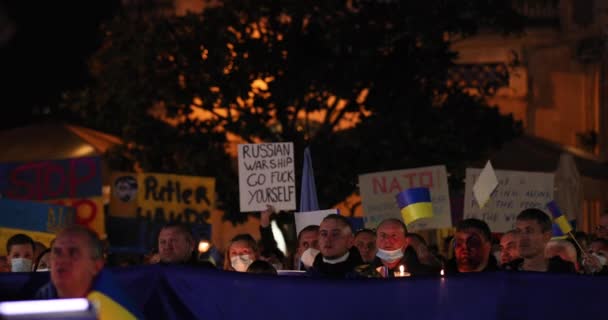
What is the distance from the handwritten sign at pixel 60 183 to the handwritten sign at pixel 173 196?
55 cm

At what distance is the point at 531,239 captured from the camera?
812 centimetres

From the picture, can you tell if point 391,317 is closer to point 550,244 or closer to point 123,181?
point 550,244

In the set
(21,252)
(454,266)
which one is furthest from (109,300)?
(21,252)

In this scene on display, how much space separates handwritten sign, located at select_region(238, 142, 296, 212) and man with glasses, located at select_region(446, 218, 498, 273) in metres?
4.36

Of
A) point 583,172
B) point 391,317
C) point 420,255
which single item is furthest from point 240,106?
point 391,317

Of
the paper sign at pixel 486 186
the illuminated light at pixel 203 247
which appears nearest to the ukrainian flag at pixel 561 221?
the paper sign at pixel 486 186

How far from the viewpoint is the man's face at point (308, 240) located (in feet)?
31.0

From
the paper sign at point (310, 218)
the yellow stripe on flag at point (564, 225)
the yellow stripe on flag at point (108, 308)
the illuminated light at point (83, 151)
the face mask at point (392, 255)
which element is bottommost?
the yellow stripe on flag at point (108, 308)

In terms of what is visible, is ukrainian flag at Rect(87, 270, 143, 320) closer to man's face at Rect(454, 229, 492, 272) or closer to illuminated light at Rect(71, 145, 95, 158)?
man's face at Rect(454, 229, 492, 272)

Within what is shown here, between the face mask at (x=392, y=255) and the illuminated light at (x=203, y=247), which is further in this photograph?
the illuminated light at (x=203, y=247)

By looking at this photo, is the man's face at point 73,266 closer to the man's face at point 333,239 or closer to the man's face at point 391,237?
the man's face at point 333,239

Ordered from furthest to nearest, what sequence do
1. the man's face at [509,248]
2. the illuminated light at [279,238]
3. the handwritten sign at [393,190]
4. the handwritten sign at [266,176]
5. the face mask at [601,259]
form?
the handwritten sign at [393,190] < the handwritten sign at [266,176] < the illuminated light at [279,238] < the face mask at [601,259] < the man's face at [509,248]

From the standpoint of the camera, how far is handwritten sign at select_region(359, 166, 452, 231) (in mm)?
14617

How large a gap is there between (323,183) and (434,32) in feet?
8.43
